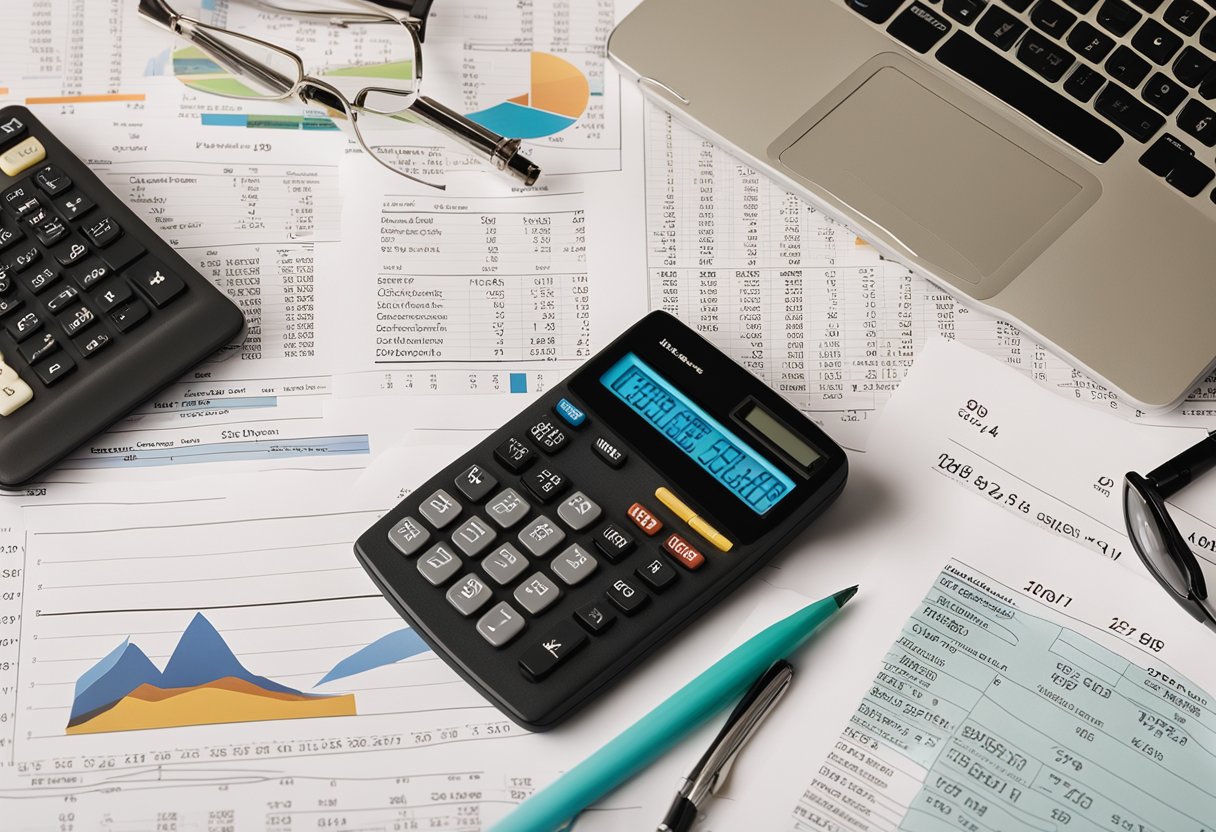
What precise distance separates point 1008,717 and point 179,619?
37 cm

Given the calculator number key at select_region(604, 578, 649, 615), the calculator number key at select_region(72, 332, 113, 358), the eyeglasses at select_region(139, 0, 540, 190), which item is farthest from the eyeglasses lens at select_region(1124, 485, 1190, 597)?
the calculator number key at select_region(72, 332, 113, 358)

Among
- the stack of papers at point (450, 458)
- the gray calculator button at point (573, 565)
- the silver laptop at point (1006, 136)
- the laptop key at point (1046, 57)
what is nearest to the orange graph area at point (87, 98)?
the stack of papers at point (450, 458)

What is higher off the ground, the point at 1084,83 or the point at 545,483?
the point at 1084,83

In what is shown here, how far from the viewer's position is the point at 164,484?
0.53 m

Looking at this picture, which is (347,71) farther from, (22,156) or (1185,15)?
(1185,15)

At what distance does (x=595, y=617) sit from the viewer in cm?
46

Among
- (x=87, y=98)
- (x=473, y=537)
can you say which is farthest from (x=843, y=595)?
(x=87, y=98)

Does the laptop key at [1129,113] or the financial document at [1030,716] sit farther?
the laptop key at [1129,113]

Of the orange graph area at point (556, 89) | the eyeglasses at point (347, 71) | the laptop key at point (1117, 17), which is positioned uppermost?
the laptop key at point (1117, 17)

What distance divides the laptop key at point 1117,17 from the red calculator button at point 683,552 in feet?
1.20

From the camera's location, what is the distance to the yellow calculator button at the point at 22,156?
22.4 inches

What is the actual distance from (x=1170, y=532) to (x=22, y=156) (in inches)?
23.4

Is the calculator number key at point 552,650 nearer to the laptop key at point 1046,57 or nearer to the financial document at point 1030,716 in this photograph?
the financial document at point 1030,716

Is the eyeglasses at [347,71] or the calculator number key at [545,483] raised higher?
the eyeglasses at [347,71]
